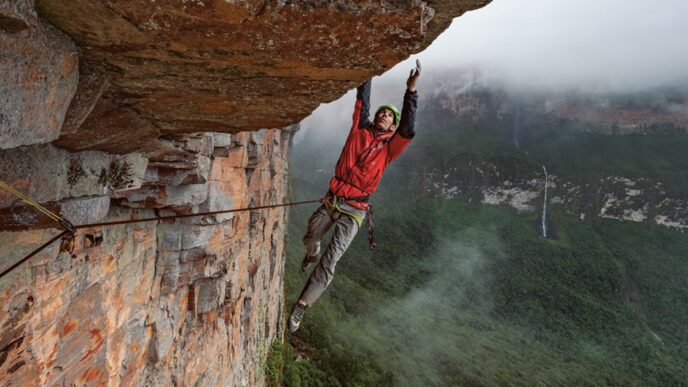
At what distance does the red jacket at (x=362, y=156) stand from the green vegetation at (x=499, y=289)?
560 inches

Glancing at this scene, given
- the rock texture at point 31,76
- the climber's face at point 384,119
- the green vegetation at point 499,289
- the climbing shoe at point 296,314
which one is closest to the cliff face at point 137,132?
the rock texture at point 31,76

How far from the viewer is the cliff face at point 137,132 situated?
5.40ft

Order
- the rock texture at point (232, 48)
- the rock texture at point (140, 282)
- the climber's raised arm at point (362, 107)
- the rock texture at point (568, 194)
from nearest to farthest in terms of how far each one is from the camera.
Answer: the rock texture at point (232, 48) → the rock texture at point (140, 282) → the climber's raised arm at point (362, 107) → the rock texture at point (568, 194)

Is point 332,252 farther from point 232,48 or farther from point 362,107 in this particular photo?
point 232,48

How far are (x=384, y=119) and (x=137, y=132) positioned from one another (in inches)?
116

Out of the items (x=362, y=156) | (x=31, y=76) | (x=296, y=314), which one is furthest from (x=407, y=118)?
(x=31, y=76)

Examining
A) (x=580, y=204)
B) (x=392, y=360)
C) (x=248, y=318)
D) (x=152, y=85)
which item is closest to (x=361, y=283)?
(x=392, y=360)

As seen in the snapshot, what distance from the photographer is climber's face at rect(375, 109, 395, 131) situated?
5047mm

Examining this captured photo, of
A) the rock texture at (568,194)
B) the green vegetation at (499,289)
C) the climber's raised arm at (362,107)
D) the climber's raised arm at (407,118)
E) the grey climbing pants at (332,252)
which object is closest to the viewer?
the climber's raised arm at (407,118)

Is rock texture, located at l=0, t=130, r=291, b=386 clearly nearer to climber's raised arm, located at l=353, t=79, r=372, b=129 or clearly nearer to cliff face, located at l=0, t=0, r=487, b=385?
cliff face, located at l=0, t=0, r=487, b=385

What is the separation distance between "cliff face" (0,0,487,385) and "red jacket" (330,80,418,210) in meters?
1.77

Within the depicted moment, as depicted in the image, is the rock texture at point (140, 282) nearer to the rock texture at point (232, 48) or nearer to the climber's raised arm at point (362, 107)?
the rock texture at point (232, 48)

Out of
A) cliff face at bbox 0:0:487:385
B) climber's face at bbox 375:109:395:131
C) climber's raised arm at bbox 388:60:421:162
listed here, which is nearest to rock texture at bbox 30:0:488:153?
cliff face at bbox 0:0:487:385

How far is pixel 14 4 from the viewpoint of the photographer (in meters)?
1.33
